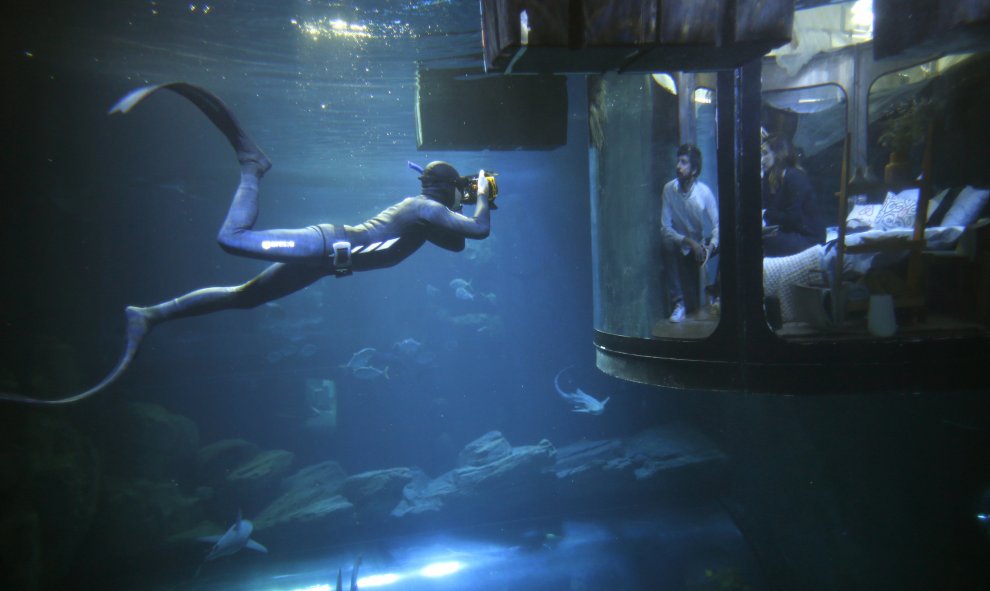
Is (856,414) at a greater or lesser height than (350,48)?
lesser

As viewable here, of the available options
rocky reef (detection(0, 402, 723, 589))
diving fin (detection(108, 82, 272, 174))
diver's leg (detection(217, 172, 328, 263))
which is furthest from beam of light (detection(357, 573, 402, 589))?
diving fin (detection(108, 82, 272, 174))

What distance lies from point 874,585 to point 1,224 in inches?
747

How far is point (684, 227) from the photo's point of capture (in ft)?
12.1

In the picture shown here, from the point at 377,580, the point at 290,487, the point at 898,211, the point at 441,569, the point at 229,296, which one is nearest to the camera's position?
the point at 898,211

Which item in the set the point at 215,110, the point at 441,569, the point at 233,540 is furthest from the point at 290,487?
the point at 215,110

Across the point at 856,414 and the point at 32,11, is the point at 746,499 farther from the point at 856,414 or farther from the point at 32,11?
the point at 32,11

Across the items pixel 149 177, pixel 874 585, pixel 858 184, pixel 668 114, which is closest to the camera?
pixel 858 184

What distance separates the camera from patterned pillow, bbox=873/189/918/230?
3.29 m

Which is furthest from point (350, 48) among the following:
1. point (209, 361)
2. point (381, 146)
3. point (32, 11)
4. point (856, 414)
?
point (209, 361)

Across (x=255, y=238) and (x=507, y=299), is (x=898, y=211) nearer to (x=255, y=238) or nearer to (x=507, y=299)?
(x=255, y=238)

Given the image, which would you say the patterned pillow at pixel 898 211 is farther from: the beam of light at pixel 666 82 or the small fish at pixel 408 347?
the small fish at pixel 408 347

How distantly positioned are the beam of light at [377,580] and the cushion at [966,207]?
10.6 m

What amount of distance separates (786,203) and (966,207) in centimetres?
101

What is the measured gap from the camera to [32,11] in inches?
354
